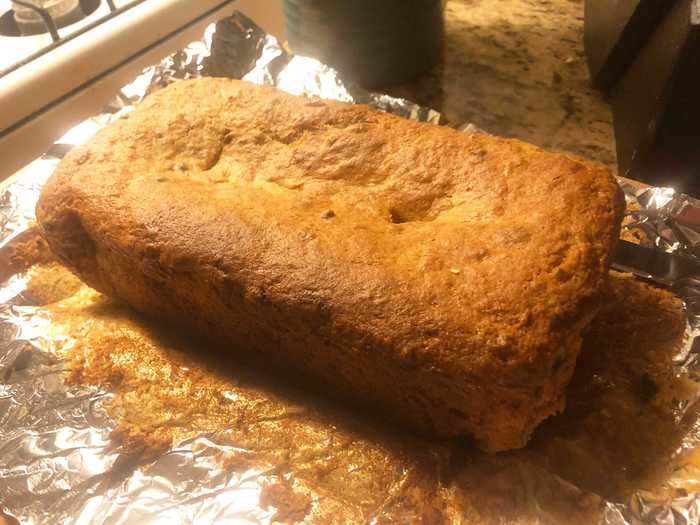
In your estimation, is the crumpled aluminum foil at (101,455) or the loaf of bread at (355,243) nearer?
the loaf of bread at (355,243)

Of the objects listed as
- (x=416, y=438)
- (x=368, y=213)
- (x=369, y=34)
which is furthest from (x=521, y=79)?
(x=416, y=438)

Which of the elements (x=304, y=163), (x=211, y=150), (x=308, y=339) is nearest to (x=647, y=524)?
(x=308, y=339)

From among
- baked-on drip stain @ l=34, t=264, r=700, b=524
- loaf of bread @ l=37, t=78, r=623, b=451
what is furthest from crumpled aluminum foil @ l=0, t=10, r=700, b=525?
loaf of bread @ l=37, t=78, r=623, b=451

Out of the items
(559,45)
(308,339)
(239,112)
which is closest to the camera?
(308,339)

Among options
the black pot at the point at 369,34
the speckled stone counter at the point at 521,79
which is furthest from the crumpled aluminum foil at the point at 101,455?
the black pot at the point at 369,34

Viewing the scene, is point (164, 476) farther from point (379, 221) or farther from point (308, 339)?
point (379, 221)

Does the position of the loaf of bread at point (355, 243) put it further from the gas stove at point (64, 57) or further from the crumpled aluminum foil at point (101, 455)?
the gas stove at point (64, 57)
